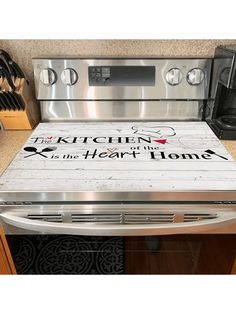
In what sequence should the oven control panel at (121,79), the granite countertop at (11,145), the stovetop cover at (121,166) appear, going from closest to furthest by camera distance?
1. the stovetop cover at (121,166)
2. the granite countertop at (11,145)
3. the oven control panel at (121,79)

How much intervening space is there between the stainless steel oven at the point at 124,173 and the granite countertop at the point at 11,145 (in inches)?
1.3

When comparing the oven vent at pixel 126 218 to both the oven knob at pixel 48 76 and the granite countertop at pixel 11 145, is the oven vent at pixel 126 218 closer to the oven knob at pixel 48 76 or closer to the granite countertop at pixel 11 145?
the granite countertop at pixel 11 145

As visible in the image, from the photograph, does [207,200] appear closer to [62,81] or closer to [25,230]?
[25,230]

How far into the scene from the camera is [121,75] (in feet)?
3.40

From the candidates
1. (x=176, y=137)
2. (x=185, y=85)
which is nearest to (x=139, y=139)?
(x=176, y=137)

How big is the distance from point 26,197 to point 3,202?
0.06 m

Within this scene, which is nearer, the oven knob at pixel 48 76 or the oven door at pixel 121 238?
the oven door at pixel 121 238

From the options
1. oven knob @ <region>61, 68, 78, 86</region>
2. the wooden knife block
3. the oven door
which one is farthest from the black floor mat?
oven knob @ <region>61, 68, 78, 86</region>

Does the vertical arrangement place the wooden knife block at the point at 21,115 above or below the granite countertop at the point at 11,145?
above

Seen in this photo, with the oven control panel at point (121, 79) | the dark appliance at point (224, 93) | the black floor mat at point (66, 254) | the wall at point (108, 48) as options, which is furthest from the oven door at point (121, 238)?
the wall at point (108, 48)

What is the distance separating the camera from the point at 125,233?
0.71 m

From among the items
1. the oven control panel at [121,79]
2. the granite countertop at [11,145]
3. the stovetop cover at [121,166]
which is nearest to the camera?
the stovetop cover at [121,166]

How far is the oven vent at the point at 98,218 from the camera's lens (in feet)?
2.32

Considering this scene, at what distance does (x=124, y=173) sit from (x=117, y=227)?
14 cm
